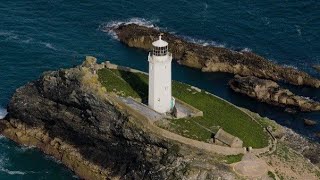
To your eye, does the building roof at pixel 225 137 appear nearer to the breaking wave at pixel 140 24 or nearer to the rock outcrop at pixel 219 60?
the rock outcrop at pixel 219 60

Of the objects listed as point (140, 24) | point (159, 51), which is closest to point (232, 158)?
point (159, 51)

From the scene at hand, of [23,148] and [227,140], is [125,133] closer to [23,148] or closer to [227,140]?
[227,140]

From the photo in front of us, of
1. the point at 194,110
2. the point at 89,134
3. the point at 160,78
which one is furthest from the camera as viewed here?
the point at 89,134

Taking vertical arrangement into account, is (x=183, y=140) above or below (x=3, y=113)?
above

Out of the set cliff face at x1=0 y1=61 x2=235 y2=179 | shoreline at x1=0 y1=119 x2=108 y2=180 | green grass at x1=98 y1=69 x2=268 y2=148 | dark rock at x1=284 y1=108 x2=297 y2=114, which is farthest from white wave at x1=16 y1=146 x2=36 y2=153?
dark rock at x1=284 y1=108 x2=297 y2=114

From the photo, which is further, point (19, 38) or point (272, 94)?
point (19, 38)

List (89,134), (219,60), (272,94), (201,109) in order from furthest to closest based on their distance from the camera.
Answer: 1. (219,60)
2. (272,94)
3. (89,134)
4. (201,109)

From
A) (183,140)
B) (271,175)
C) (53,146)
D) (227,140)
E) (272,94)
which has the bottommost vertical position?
(53,146)

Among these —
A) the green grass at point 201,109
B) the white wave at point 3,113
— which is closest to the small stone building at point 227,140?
the green grass at point 201,109
